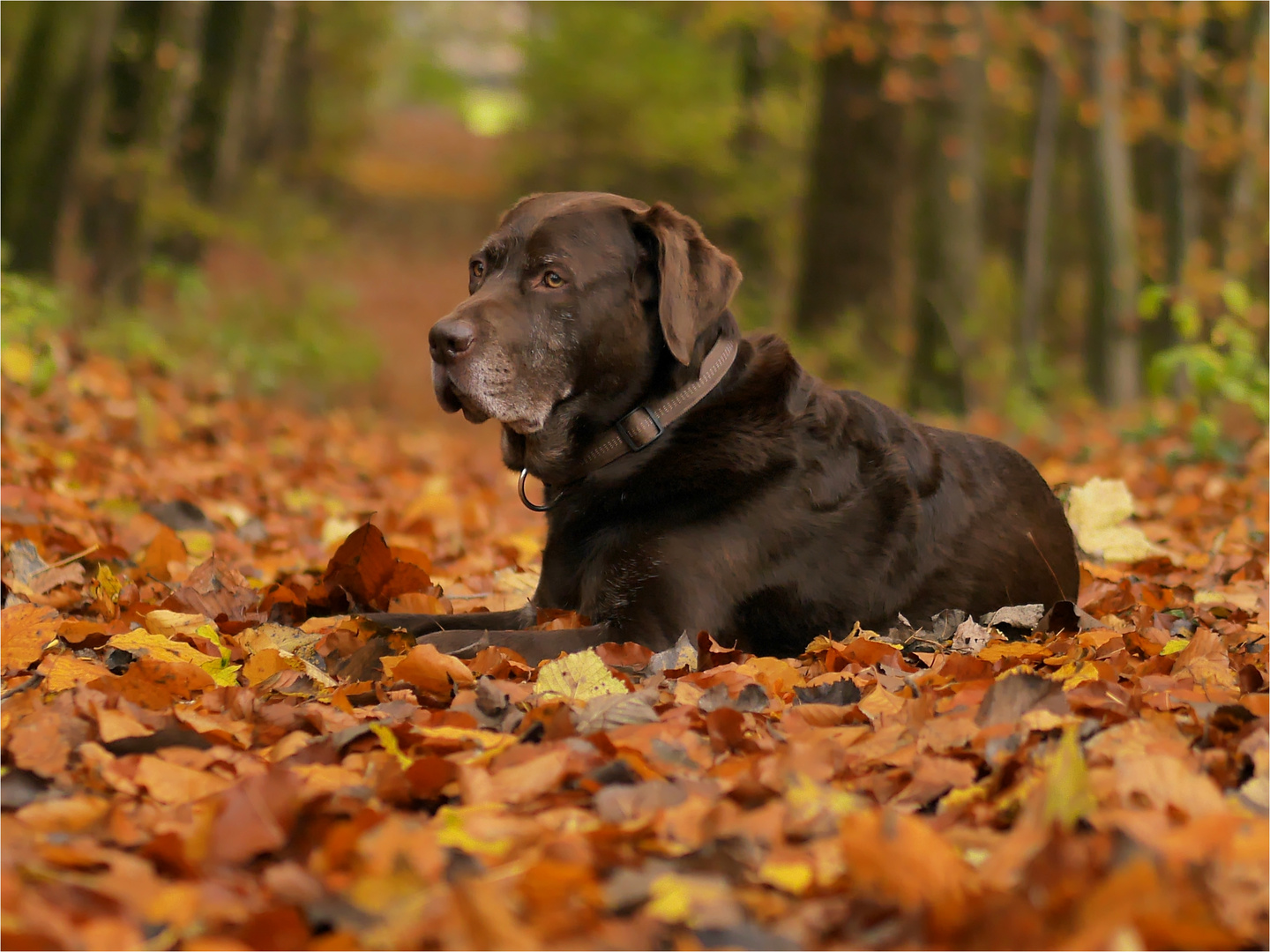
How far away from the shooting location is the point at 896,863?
1.92 m

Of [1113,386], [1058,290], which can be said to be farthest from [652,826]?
[1058,290]

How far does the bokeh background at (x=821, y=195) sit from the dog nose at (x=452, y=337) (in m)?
3.92

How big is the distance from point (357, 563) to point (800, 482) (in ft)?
5.21

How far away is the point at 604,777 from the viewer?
2.50 meters

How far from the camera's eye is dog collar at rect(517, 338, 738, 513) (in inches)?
161

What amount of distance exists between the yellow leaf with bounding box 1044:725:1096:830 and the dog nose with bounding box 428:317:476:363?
2.44 meters

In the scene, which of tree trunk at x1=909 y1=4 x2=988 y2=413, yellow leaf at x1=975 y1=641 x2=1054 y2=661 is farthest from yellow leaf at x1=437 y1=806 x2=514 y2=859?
tree trunk at x1=909 y1=4 x2=988 y2=413

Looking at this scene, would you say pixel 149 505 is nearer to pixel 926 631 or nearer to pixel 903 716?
pixel 926 631

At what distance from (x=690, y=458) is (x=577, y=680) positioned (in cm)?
108

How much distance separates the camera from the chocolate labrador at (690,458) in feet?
13.0

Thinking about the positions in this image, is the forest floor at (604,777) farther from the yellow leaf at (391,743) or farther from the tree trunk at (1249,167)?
the tree trunk at (1249,167)

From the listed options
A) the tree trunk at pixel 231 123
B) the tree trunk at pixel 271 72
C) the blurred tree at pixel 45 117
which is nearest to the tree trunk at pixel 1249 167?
the tree trunk at pixel 231 123

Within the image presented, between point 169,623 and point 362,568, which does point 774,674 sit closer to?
point 362,568

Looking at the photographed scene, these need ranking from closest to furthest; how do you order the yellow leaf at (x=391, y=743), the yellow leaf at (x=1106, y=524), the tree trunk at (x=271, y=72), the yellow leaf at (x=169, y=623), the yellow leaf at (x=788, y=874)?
1. the yellow leaf at (x=788, y=874)
2. the yellow leaf at (x=391, y=743)
3. the yellow leaf at (x=169, y=623)
4. the yellow leaf at (x=1106, y=524)
5. the tree trunk at (x=271, y=72)
